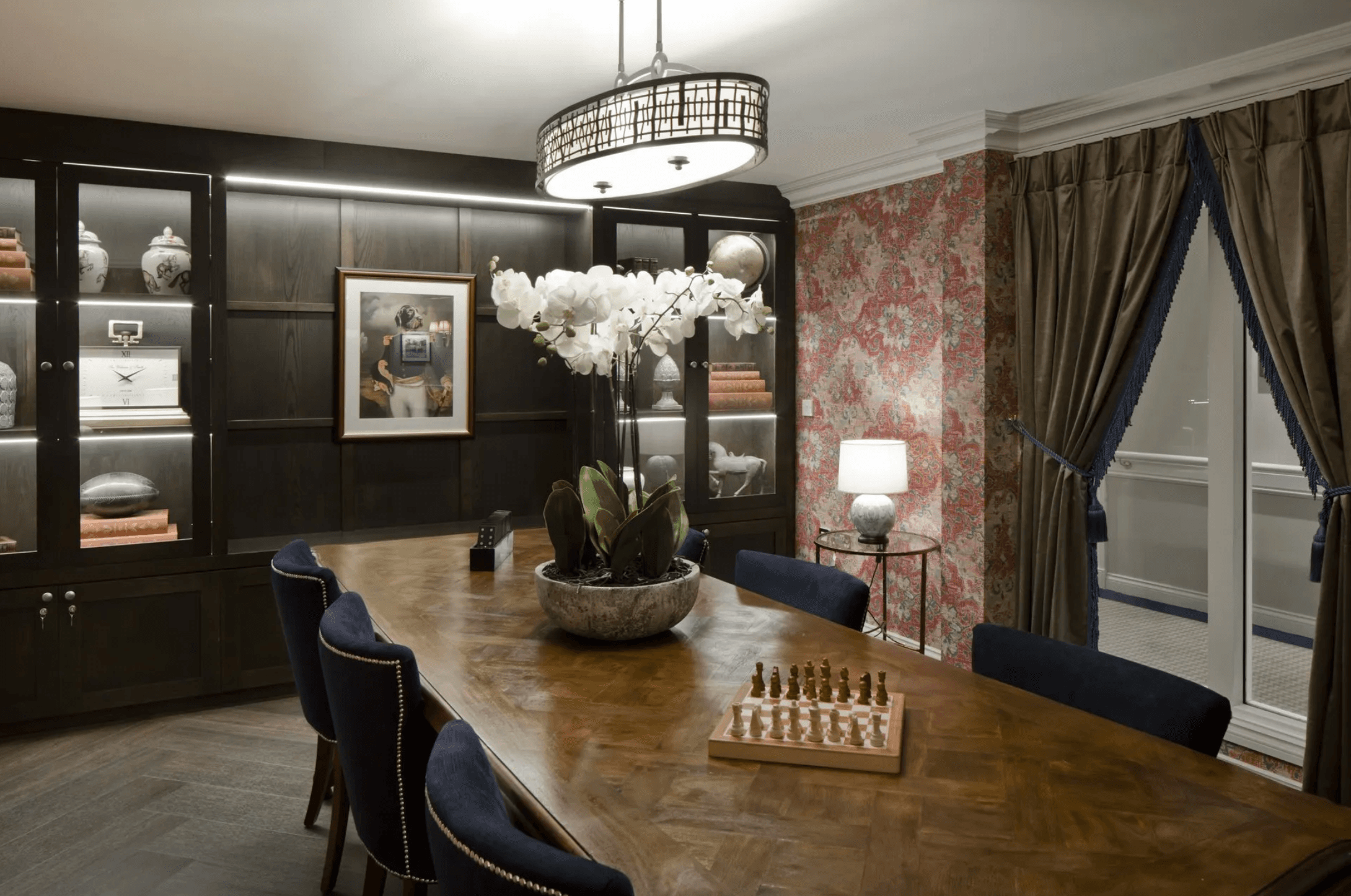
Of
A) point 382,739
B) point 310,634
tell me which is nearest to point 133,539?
point 310,634

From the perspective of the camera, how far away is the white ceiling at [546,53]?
2611 millimetres

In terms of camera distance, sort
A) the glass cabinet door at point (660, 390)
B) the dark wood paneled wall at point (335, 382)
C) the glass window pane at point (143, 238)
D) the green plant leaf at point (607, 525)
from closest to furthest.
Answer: the green plant leaf at point (607, 525) < the glass window pane at point (143, 238) < the dark wood paneled wall at point (335, 382) < the glass cabinet door at point (660, 390)

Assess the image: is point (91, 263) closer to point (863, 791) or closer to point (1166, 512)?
point (863, 791)

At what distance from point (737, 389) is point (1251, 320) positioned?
8.26 ft

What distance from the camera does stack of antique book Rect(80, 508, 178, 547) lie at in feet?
12.3

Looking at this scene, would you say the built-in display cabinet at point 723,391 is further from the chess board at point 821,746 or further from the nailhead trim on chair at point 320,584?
the chess board at point 821,746

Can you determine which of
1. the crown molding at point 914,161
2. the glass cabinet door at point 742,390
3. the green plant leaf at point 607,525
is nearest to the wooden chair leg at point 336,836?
the green plant leaf at point 607,525

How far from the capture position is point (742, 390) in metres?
5.07

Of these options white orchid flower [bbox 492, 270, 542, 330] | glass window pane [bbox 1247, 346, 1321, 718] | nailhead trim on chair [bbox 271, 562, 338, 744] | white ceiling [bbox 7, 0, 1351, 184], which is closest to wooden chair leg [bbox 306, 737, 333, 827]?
nailhead trim on chair [bbox 271, 562, 338, 744]

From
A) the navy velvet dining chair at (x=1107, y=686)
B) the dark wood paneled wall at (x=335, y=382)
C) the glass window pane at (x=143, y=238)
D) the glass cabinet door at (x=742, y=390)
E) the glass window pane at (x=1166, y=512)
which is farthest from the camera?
the glass cabinet door at (x=742, y=390)

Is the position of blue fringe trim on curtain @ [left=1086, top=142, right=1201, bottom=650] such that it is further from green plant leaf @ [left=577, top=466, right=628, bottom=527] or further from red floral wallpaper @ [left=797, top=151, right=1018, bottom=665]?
green plant leaf @ [left=577, top=466, right=628, bottom=527]

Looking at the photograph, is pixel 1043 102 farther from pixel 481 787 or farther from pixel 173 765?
pixel 173 765

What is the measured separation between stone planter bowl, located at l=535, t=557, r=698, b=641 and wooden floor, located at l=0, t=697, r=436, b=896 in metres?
1.15

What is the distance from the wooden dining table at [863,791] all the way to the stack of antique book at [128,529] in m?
2.52
